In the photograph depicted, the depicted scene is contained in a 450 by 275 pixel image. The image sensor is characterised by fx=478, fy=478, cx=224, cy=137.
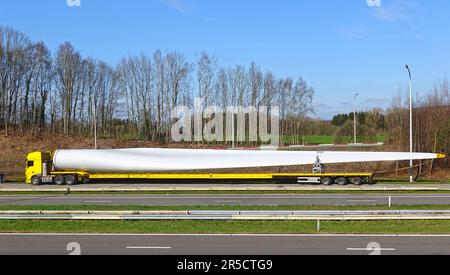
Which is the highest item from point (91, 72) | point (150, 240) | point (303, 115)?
point (91, 72)

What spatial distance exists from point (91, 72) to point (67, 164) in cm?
3483

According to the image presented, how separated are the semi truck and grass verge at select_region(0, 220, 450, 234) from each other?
1767 centimetres

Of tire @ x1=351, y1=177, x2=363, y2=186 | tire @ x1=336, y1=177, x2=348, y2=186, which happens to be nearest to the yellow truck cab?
tire @ x1=336, y1=177, x2=348, y2=186

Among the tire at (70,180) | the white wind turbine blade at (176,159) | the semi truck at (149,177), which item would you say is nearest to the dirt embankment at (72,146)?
the white wind turbine blade at (176,159)

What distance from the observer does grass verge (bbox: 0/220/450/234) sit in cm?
1420

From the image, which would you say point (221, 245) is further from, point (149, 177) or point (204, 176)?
point (149, 177)

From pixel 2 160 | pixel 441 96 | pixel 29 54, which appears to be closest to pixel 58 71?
pixel 29 54

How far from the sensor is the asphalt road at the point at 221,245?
37.7 ft

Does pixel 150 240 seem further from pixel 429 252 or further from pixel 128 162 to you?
pixel 128 162

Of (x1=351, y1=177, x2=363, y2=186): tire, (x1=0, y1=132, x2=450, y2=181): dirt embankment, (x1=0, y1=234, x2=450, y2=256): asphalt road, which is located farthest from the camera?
(x1=0, y1=132, x2=450, y2=181): dirt embankment

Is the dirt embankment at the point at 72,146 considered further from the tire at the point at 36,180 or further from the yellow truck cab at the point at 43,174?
the tire at the point at 36,180

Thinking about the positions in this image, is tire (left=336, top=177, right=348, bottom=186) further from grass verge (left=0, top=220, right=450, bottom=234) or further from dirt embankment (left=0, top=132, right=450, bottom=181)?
grass verge (left=0, top=220, right=450, bottom=234)
